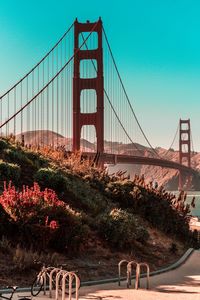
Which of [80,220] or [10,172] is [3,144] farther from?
Answer: [80,220]

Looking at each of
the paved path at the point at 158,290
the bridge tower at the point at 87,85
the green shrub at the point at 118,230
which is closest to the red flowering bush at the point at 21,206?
the green shrub at the point at 118,230

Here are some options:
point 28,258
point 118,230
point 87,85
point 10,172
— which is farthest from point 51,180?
point 87,85

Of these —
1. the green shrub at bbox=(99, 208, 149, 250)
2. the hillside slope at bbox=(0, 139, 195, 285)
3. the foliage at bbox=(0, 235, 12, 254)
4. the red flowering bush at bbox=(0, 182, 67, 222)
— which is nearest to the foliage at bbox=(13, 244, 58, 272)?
the hillside slope at bbox=(0, 139, 195, 285)

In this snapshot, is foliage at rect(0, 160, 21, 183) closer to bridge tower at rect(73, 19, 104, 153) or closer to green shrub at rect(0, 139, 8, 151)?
green shrub at rect(0, 139, 8, 151)

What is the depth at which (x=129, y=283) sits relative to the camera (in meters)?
12.6

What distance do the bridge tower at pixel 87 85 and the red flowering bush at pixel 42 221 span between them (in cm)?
3838

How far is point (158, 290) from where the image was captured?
1205 cm

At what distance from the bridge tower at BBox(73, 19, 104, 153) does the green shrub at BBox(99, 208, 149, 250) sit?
118ft

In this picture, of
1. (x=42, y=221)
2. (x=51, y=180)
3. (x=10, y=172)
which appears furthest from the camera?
(x=51, y=180)

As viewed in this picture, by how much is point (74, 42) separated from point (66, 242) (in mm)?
52149

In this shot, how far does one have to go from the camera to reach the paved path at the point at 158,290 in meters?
11.0

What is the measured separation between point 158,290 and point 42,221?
448 centimetres

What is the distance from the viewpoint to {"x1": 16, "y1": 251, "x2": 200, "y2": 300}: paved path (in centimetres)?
1102

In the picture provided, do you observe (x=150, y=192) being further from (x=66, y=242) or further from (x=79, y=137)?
(x=79, y=137)
